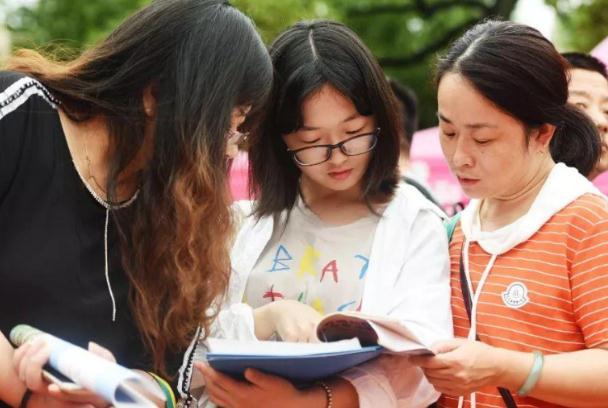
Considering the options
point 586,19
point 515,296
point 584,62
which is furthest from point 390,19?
point 515,296

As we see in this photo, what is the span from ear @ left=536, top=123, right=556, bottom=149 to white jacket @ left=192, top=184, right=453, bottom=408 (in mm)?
343

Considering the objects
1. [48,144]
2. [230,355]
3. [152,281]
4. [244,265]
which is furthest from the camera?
[244,265]

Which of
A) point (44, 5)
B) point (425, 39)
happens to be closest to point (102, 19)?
point (44, 5)

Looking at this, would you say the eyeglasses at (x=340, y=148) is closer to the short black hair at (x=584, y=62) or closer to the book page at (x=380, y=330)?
the book page at (x=380, y=330)

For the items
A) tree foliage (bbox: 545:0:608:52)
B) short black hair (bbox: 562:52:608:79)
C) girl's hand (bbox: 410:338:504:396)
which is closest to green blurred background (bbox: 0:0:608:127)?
tree foliage (bbox: 545:0:608:52)

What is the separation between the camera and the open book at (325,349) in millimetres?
1933

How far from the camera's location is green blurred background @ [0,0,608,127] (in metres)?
9.01

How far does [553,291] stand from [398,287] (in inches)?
15.3

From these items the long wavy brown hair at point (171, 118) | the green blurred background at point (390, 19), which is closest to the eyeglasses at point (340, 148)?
the long wavy brown hair at point (171, 118)

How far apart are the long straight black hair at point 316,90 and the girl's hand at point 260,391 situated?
631mm

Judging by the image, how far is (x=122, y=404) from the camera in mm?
1663

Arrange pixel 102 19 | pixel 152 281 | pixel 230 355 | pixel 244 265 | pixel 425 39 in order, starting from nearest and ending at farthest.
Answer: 1. pixel 230 355
2. pixel 152 281
3. pixel 244 265
4. pixel 102 19
5. pixel 425 39

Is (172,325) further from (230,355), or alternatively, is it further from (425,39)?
(425,39)

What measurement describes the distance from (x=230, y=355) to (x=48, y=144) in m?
0.62
